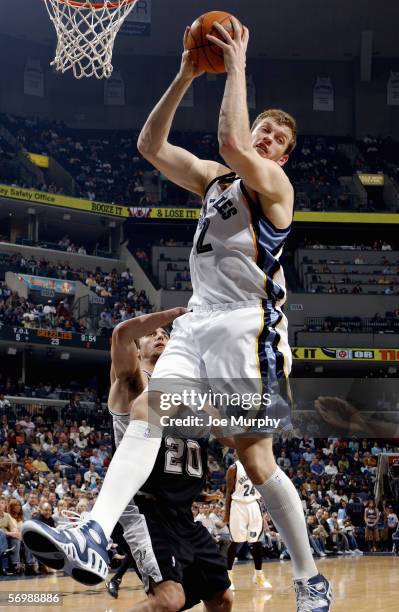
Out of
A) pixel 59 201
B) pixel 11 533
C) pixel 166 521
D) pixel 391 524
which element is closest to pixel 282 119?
pixel 166 521

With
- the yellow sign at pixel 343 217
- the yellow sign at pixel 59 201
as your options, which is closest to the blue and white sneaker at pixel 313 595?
the yellow sign at pixel 59 201

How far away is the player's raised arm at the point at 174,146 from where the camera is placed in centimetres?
393

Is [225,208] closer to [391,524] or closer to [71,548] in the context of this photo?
[71,548]

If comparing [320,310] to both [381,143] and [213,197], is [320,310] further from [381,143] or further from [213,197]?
[213,197]

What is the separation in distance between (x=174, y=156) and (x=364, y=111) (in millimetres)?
36643

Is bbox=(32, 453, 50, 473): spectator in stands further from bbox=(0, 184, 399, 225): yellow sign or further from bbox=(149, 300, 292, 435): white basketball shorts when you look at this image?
bbox=(149, 300, 292, 435): white basketball shorts

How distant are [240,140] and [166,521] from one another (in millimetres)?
2103

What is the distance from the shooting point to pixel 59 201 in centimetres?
3200

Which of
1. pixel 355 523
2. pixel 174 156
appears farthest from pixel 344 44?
pixel 174 156

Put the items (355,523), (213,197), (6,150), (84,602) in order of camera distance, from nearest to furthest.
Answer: (213,197) → (84,602) → (355,523) → (6,150)

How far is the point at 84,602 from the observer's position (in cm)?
912

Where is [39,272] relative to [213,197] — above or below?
below

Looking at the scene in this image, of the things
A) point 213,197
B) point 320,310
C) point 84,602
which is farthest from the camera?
point 320,310

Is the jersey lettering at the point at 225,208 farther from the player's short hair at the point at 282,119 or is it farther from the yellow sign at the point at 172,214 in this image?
the yellow sign at the point at 172,214
